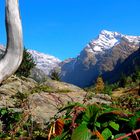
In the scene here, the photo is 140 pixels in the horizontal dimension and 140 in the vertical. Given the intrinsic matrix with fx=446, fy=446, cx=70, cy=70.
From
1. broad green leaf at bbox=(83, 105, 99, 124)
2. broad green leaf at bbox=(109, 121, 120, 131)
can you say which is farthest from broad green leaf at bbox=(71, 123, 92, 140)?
broad green leaf at bbox=(109, 121, 120, 131)

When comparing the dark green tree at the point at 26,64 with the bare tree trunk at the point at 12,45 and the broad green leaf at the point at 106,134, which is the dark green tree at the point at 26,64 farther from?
the broad green leaf at the point at 106,134

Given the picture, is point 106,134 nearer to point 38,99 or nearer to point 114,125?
point 114,125

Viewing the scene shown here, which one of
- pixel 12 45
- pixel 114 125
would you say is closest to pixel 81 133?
pixel 114 125

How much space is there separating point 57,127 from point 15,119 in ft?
23.1

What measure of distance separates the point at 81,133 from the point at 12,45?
3.81ft

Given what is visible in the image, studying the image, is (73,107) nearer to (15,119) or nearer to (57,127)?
(57,127)

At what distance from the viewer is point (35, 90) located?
13594mm

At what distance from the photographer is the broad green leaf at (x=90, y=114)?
357 cm

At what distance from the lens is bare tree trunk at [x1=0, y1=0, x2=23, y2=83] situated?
4.02m

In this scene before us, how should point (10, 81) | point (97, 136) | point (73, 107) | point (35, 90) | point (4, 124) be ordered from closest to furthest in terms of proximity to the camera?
point (97, 136) → point (73, 107) → point (4, 124) → point (35, 90) → point (10, 81)

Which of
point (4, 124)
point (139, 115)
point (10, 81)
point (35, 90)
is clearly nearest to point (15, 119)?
point (4, 124)

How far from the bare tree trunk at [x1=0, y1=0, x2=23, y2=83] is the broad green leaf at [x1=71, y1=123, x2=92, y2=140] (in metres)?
0.97

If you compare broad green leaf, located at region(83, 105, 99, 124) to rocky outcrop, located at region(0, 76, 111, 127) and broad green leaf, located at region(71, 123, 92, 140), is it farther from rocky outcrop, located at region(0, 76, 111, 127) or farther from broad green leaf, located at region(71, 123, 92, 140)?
rocky outcrop, located at region(0, 76, 111, 127)

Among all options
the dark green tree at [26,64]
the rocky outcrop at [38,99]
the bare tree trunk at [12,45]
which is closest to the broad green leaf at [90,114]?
the bare tree trunk at [12,45]
